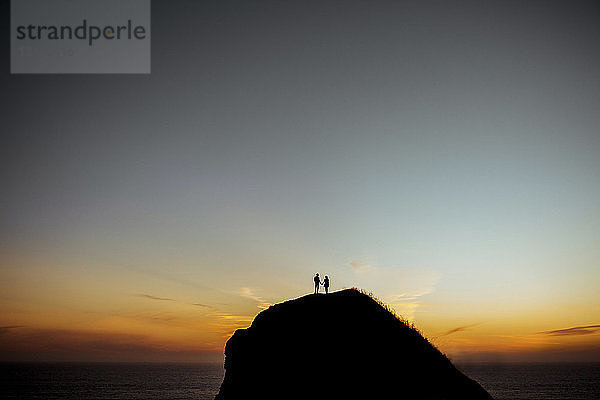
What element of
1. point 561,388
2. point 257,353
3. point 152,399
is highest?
point 257,353

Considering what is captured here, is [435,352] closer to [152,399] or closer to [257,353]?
[257,353]

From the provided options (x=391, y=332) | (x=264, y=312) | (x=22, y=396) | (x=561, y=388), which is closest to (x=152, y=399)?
(x=22, y=396)

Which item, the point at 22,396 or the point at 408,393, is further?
the point at 22,396

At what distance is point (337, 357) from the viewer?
81.1ft

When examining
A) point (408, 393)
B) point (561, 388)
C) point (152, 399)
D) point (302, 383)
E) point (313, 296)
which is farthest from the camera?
point (561, 388)

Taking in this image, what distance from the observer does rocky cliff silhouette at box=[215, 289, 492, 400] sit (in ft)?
74.9

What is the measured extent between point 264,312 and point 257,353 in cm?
336

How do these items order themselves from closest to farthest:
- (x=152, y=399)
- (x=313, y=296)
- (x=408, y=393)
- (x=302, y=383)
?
(x=408, y=393) → (x=302, y=383) → (x=313, y=296) → (x=152, y=399)

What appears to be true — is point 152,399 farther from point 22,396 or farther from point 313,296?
point 313,296

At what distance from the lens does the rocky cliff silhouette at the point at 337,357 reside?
22.8m

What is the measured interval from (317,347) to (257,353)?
16.3ft

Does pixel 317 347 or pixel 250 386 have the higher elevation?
pixel 317 347

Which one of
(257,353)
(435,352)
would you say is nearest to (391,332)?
(435,352)

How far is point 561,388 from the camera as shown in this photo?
448 ft
